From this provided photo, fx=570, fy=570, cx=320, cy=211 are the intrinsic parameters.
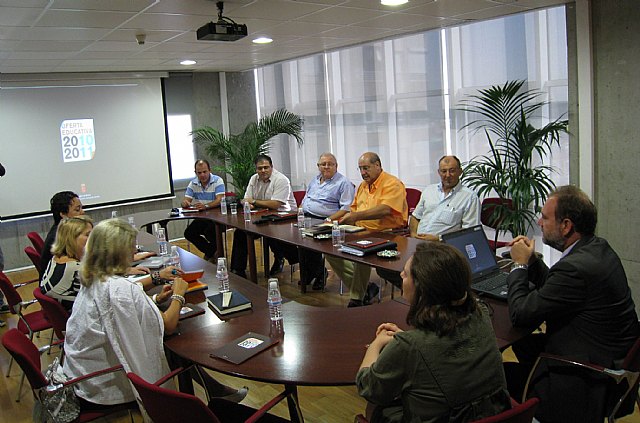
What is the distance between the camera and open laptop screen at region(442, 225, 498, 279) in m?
3.01

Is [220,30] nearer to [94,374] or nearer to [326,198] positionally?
[326,198]

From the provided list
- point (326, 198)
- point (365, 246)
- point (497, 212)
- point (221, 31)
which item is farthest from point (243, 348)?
point (326, 198)

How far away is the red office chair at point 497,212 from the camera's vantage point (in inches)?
189

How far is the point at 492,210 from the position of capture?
16.3 ft

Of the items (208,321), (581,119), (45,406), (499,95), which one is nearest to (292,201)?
(499,95)

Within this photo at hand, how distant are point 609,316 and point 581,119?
267cm

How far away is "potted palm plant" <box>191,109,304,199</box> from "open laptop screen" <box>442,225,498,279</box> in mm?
5091

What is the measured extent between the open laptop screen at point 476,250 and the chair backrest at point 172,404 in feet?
5.19

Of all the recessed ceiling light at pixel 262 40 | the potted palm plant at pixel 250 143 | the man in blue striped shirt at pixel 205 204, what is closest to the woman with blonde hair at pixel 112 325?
the recessed ceiling light at pixel 262 40

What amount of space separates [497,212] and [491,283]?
201cm

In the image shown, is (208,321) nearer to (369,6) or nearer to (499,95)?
(369,6)

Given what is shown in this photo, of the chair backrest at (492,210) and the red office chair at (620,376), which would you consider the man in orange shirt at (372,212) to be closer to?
the chair backrest at (492,210)

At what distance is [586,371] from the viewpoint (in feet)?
7.50

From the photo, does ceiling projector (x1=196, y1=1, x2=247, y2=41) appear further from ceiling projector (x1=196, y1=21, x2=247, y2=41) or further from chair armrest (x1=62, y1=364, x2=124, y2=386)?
chair armrest (x1=62, y1=364, x2=124, y2=386)
